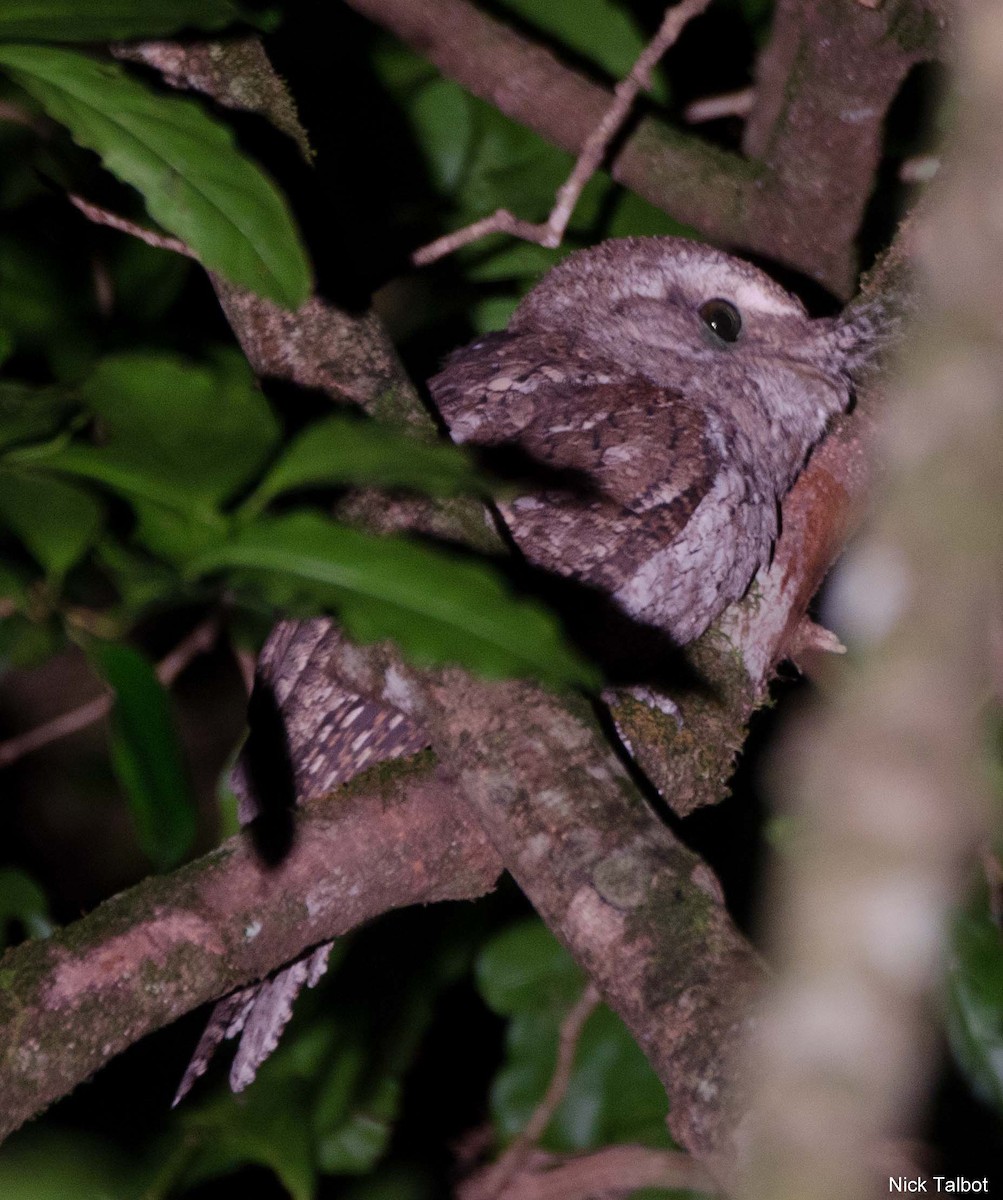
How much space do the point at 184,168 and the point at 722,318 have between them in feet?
6.99

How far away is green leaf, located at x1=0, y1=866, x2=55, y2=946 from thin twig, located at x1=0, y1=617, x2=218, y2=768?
19.5 inches

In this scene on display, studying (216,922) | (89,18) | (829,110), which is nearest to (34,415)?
(89,18)

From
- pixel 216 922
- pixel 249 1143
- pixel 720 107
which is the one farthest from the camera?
pixel 720 107

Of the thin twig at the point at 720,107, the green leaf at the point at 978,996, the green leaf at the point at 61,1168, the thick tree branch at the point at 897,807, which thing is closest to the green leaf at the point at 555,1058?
the green leaf at the point at 978,996

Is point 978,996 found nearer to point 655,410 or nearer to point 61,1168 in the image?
point 655,410

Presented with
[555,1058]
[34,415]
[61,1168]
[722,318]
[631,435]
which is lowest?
[555,1058]

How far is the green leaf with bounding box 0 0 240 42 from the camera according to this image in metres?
1.17

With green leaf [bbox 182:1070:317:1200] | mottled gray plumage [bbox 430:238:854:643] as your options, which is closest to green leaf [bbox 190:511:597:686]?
mottled gray plumage [bbox 430:238:854:643]

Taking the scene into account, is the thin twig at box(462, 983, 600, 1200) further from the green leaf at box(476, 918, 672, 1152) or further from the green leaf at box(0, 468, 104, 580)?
the green leaf at box(0, 468, 104, 580)

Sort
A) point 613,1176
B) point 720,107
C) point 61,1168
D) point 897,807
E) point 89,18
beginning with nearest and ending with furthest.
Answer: point 897,807 < point 89,18 < point 61,1168 < point 613,1176 < point 720,107

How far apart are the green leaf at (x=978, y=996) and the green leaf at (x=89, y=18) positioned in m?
2.34

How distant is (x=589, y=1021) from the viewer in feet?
11.3

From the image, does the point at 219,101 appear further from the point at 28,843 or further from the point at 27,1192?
the point at 28,843

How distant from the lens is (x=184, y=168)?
4.03ft
